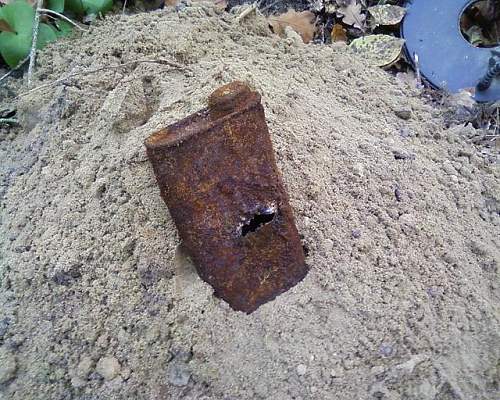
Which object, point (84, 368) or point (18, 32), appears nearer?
point (84, 368)

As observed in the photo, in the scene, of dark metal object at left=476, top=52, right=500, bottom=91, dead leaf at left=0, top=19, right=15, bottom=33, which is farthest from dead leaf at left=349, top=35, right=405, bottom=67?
dead leaf at left=0, top=19, right=15, bottom=33

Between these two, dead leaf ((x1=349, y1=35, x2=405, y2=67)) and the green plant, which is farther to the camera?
dead leaf ((x1=349, y1=35, x2=405, y2=67))

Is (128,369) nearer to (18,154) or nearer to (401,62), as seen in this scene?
(18,154)

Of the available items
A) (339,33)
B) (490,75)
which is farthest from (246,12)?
(490,75)

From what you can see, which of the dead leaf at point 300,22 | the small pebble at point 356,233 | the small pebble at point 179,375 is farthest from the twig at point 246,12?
the small pebble at point 179,375

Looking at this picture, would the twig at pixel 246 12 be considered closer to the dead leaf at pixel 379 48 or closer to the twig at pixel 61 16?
the dead leaf at pixel 379 48

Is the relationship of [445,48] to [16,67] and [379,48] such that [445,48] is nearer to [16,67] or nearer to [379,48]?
[379,48]

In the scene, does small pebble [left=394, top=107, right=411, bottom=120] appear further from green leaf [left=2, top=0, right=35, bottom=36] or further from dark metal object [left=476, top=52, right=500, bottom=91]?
green leaf [left=2, top=0, right=35, bottom=36]
